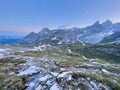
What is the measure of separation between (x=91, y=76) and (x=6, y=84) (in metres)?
12.2

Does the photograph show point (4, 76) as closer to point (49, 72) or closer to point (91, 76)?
point (49, 72)

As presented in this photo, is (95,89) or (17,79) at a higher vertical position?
(17,79)

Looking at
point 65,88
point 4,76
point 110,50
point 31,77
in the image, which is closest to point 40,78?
point 31,77

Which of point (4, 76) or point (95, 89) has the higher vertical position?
point (4, 76)

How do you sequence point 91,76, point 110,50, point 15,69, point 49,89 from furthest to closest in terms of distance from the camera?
point 110,50 < point 15,69 < point 91,76 < point 49,89

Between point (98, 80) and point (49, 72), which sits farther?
point (49, 72)

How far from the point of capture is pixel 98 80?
95.9 ft

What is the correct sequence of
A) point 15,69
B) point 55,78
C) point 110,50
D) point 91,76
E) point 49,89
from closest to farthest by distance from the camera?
1. point 49,89
2. point 55,78
3. point 91,76
4. point 15,69
5. point 110,50

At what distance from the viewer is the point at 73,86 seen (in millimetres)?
26719

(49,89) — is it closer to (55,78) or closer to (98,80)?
(55,78)

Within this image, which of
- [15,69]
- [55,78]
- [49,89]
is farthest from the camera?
[15,69]

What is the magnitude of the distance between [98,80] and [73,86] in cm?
451

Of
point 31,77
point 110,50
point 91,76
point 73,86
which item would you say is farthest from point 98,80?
point 110,50

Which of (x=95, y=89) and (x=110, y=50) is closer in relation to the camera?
(x=95, y=89)
